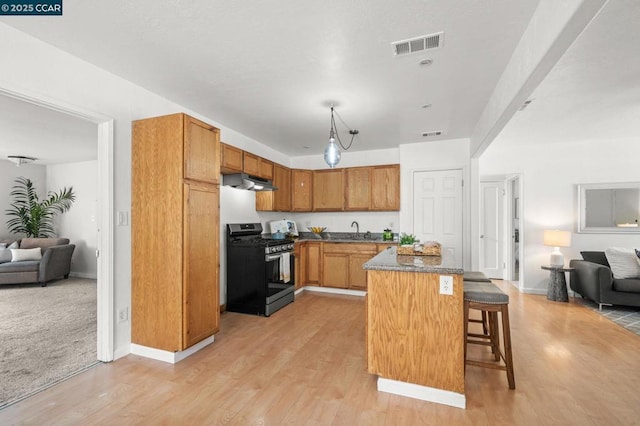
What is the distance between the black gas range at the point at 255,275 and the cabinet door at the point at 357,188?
160 cm

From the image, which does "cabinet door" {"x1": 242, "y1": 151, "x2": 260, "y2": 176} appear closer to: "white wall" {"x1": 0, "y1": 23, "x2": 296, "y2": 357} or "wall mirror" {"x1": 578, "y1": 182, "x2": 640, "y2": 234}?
"white wall" {"x1": 0, "y1": 23, "x2": 296, "y2": 357}

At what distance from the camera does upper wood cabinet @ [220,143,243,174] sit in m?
3.72

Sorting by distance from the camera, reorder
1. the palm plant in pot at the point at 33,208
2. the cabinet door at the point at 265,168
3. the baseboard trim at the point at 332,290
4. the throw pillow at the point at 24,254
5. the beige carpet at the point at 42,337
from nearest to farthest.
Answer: the beige carpet at the point at 42,337 < the cabinet door at the point at 265,168 < the baseboard trim at the point at 332,290 < the throw pillow at the point at 24,254 < the palm plant in pot at the point at 33,208

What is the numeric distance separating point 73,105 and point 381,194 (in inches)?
163

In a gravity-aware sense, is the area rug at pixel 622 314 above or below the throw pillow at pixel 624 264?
below

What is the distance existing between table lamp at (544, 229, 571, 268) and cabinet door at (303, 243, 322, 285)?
12.3ft

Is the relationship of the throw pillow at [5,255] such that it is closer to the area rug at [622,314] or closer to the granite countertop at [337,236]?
the granite countertop at [337,236]

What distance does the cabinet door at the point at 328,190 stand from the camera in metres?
5.34

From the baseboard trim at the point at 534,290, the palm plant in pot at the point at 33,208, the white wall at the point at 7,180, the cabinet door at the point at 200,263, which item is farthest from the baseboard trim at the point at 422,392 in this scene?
the white wall at the point at 7,180

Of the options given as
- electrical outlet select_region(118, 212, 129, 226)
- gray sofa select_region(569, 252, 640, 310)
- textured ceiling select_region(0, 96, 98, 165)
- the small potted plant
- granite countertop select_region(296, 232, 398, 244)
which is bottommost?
gray sofa select_region(569, 252, 640, 310)

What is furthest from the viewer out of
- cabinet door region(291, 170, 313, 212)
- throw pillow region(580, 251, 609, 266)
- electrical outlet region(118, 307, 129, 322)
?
cabinet door region(291, 170, 313, 212)

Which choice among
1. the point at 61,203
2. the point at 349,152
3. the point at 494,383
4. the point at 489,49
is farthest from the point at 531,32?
the point at 61,203
